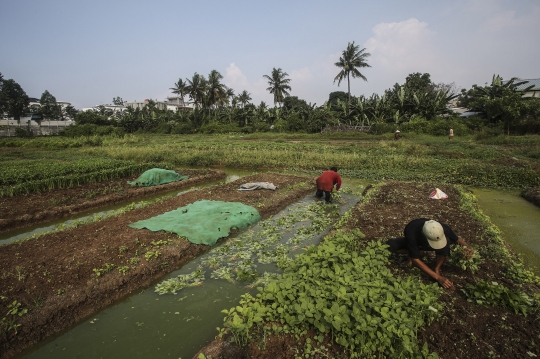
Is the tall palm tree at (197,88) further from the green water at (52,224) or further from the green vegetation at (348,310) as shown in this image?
the green vegetation at (348,310)

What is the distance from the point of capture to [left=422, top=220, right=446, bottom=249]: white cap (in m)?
3.86

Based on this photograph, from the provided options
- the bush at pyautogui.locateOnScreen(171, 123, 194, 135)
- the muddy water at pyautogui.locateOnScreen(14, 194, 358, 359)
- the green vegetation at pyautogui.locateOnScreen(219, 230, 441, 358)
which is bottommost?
the muddy water at pyautogui.locateOnScreen(14, 194, 358, 359)

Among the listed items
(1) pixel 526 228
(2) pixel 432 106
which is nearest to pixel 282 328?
(1) pixel 526 228

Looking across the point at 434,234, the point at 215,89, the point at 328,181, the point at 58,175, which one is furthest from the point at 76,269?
the point at 215,89

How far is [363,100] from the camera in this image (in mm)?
31359

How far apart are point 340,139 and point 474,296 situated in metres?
24.3

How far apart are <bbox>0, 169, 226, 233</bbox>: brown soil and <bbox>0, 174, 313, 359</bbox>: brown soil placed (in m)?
2.20

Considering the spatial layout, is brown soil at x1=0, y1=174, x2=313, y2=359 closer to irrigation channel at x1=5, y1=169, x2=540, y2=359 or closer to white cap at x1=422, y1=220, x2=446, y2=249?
irrigation channel at x1=5, y1=169, x2=540, y2=359

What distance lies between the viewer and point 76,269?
4.69 m

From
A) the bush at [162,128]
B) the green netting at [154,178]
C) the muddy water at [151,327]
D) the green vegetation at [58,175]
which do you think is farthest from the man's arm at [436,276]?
the bush at [162,128]

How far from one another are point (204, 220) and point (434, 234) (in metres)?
4.77

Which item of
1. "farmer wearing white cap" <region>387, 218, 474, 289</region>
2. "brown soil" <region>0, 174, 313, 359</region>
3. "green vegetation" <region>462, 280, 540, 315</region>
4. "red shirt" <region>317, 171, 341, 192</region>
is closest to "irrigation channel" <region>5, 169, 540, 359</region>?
"brown soil" <region>0, 174, 313, 359</region>

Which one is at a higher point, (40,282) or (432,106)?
(432,106)

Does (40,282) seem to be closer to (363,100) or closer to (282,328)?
(282,328)
